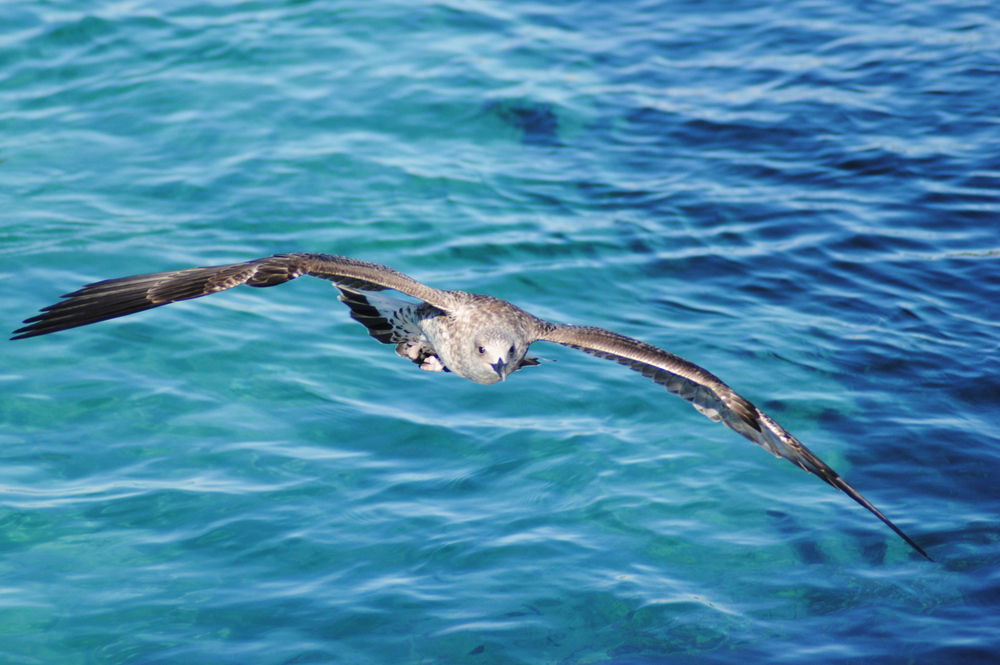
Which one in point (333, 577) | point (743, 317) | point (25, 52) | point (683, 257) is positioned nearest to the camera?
point (333, 577)

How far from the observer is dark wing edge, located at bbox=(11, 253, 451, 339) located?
14.9 feet

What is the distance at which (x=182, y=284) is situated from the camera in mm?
4910

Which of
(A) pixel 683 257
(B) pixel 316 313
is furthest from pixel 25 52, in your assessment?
(A) pixel 683 257

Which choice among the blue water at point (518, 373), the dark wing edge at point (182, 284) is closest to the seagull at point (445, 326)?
the dark wing edge at point (182, 284)

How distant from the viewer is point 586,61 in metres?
12.2

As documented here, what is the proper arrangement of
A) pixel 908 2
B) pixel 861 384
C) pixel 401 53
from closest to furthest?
pixel 861 384, pixel 401 53, pixel 908 2

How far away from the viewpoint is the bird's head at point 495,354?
554 cm

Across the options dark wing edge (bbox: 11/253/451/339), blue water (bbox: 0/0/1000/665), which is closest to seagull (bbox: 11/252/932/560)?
dark wing edge (bbox: 11/253/451/339)

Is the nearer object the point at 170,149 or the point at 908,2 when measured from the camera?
the point at 170,149

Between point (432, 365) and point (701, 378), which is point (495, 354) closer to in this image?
point (432, 365)

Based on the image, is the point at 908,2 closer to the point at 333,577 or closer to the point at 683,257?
the point at 683,257

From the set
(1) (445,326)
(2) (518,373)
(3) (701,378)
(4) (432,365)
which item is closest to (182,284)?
(1) (445,326)

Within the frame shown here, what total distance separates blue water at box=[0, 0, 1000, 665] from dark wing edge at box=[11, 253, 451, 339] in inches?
64.6

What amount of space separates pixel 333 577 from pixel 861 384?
14.1 feet
